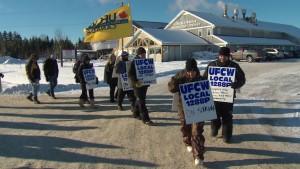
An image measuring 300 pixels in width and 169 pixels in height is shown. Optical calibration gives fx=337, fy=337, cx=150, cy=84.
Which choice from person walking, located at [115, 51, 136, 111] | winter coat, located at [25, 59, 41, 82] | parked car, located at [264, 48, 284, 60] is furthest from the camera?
parked car, located at [264, 48, 284, 60]

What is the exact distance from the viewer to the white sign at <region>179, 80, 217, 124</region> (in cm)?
564

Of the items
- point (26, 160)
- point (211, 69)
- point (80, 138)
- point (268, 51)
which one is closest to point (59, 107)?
point (80, 138)

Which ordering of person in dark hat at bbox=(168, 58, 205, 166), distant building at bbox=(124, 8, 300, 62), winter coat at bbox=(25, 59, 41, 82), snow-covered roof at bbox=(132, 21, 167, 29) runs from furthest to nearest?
snow-covered roof at bbox=(132, 21, 167, 29) → distant building at bbox=(124, 8, 300, 62) → winter coat at bbox=(25, 59, 41, 82) → person in dark hat at bbox=(168, 58, 205, 166)

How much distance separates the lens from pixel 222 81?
681 centimetres

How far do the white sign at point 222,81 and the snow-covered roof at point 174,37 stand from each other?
33.9 meters

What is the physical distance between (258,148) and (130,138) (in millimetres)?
2579

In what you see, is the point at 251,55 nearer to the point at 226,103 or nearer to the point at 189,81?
the point at 226,103

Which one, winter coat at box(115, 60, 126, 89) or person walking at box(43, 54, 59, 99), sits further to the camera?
person walking at box(43, 54, 59, 99)

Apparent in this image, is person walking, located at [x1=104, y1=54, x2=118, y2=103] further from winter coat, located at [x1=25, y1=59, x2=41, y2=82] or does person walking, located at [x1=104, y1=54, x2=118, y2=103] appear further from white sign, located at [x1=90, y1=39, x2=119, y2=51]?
white sign, located at [x1=90, y1=39, x2=119, y2=51]

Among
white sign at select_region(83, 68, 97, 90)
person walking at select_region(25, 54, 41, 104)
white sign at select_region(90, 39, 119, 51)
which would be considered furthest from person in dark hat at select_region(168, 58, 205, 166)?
white sign at select_region(90, 39, 119, 51)

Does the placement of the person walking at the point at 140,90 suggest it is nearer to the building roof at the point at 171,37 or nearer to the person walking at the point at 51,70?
the person walking at the point at 51,70

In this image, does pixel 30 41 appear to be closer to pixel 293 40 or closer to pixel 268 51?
pixel 293 40

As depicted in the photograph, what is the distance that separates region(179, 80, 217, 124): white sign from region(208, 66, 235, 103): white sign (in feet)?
3.62

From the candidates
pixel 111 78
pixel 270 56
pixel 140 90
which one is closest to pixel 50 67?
pixel 111 78
